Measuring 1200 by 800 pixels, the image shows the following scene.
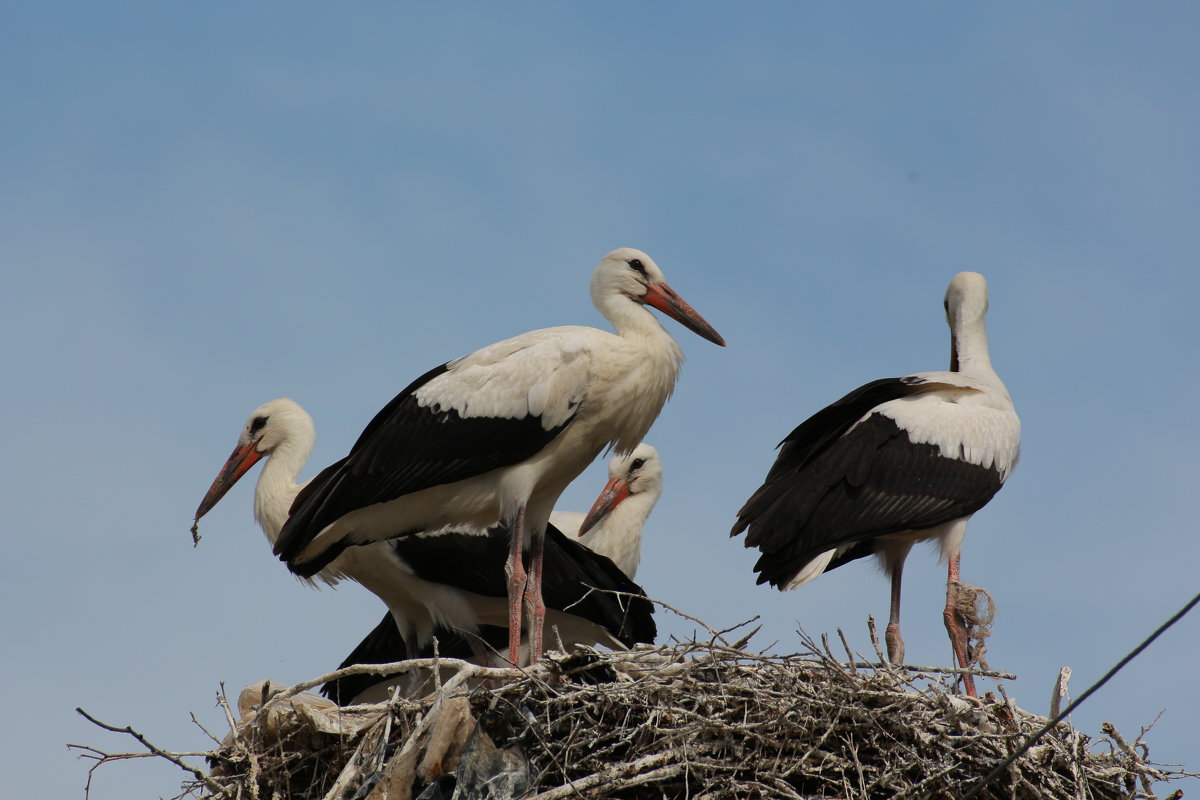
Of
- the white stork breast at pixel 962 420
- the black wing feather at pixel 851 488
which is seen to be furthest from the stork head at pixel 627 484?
the white stork breast at pixel 962 420

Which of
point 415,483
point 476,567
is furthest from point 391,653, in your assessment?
point 415,483

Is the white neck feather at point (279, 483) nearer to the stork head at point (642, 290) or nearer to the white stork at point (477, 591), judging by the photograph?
the white stork at point (477, 591)

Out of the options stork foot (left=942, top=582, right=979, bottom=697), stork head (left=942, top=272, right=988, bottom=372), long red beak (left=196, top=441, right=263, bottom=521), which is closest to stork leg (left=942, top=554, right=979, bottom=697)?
stork foot (left=942, top=582, right=979, bottom=697)

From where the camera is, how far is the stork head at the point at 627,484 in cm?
1131

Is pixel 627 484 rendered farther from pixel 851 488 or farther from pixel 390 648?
pixel 851 488

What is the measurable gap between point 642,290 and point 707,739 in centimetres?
299

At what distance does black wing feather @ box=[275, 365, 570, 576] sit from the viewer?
26.7ft

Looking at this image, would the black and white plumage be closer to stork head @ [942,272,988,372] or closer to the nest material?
stork head @ [942,272,988,372]

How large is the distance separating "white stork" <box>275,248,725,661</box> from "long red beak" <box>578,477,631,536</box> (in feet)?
8.71

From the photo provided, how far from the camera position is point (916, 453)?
890 cm

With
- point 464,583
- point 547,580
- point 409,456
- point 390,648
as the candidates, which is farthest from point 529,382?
point 390,648

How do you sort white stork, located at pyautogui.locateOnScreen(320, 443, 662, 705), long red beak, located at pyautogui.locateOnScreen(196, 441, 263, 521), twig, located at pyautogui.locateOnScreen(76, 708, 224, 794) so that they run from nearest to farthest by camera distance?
twig, located at pyautogui.locateOnScreen(76, 708, 224, 794), white stork, located at pyautogui.locateOnScreen(320, 443, 662, 705), long red beak, located at pyautogui.locateOnScreen(196, 441, 263, 521)

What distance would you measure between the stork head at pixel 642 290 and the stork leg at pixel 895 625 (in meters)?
1.60

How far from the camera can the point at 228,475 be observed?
A: 10922mm
